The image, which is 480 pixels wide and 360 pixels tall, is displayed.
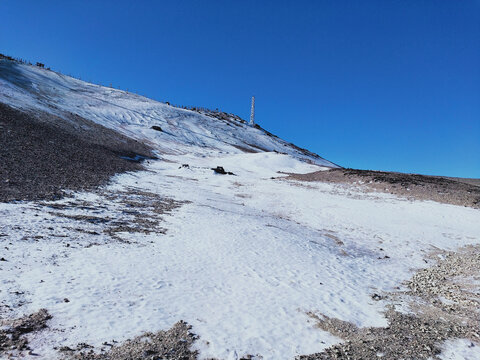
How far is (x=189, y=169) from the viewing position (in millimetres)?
32812

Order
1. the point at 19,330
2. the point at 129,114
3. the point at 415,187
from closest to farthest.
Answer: the point at 19,330
the point at 415,187
the point at 129,114

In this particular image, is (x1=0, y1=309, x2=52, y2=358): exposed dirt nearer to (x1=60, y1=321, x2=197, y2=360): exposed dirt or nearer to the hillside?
the hillside

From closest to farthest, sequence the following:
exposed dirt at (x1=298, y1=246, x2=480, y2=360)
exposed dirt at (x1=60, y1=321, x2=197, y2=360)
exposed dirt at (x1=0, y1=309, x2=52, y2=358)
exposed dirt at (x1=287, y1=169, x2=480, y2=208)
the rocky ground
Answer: exposed dirt at (x1=0, y1=309, x2=52, y2=358) → exposed dirt at (x1=60, y1=321, x2=197, y2=360) → the rocky ground → exposed dirt at (x1=298, y1=246, x2=480, y2=360) → exposed dirt at (x1=287, y1=169, x2=480, y2=208)

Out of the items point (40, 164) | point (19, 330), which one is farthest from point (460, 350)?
point (40, 164)

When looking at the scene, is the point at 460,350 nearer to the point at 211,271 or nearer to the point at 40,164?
the point at 211,271

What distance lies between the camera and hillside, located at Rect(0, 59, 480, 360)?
15.7ft

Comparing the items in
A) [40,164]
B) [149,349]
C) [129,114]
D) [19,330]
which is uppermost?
[129,114]

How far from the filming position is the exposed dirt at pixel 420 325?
4.90 metres

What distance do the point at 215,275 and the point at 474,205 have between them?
21.8 metres

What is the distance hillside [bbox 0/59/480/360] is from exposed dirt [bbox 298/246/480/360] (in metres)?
0.03

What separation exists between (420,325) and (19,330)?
294 inches

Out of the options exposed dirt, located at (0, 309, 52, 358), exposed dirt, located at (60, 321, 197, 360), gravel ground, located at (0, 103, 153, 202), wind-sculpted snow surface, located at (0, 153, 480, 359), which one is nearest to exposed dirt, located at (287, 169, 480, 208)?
wind-sculpted snow surface, located at (0, 153, 480, 359)

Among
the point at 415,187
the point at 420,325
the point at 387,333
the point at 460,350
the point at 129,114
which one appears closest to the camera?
the point at 460,350

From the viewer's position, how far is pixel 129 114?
63594mm
